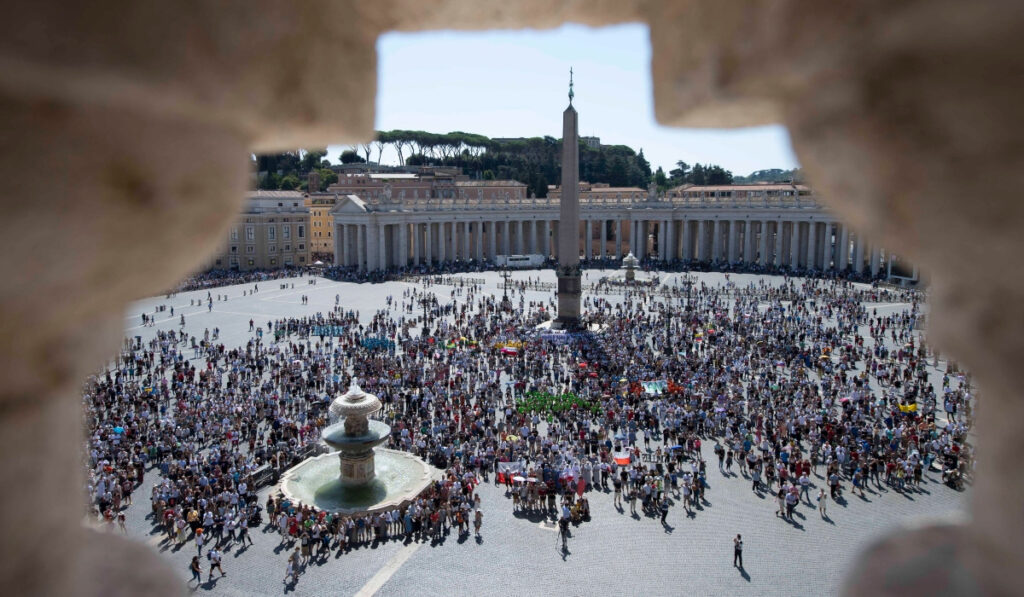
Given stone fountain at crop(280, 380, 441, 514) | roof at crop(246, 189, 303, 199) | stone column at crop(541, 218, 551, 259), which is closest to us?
stone fountain at crop(280, 380, 441, 514)

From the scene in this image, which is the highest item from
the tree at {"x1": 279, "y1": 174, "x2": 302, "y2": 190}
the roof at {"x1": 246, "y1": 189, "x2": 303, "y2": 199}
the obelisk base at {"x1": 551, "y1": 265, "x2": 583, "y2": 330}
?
the tree at {"x1": 279, "y1": 174, "x2": 302, "y2": 190}

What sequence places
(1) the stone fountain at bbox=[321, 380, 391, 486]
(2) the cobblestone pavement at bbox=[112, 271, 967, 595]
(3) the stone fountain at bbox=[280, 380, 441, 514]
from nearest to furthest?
(2) the cobblestone pavement at bbox=[112, 271, 967, 595] < (3) the stone fountain at bbox=[280, 380, 441, 514] < (1) the stone fountain at bbox=[321, 380, 391, 486]

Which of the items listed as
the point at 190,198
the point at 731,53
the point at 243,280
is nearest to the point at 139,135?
the point at 190,198

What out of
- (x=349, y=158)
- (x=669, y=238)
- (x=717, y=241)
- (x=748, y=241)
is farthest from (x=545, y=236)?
(x=349, y=158)

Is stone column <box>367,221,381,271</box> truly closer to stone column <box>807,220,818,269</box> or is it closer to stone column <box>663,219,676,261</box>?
stone column <box>663,219,676,261</box>

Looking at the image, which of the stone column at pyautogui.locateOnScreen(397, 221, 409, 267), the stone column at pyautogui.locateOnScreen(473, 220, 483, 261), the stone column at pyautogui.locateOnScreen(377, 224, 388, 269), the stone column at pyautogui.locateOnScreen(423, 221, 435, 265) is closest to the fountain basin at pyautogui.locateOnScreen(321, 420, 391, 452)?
the stone column at pyautogui.locateOnScreen(377, 224, 388, 269)

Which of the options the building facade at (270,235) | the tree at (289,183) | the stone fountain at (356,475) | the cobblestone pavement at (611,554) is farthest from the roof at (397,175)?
the cobblestone pavement at (611,554)

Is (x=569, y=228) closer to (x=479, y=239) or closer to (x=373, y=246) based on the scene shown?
(x=373, y=246)
